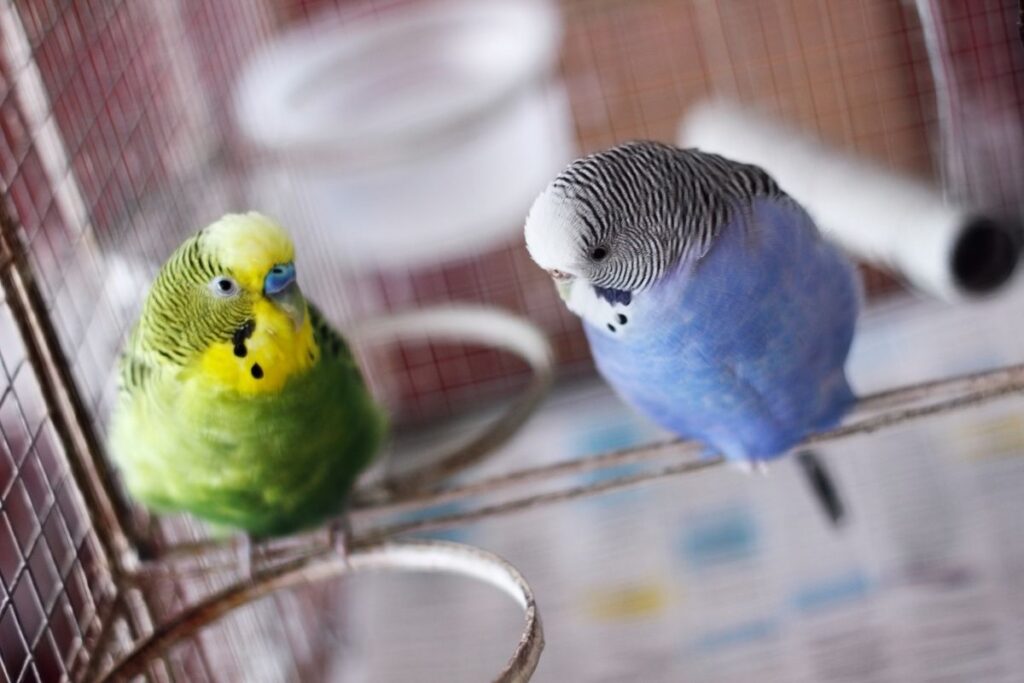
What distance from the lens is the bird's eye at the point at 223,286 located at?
0.62 metres

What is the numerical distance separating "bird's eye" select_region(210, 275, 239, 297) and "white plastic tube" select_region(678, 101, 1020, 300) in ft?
1.46

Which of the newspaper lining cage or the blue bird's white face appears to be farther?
the newspaper lining cage

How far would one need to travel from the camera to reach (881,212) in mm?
1062

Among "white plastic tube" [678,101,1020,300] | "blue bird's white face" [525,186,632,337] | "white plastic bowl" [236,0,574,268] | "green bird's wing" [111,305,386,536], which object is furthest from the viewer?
"white plastic bowl" [236,0,574,268]

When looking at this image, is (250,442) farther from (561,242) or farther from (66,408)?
(561,242)

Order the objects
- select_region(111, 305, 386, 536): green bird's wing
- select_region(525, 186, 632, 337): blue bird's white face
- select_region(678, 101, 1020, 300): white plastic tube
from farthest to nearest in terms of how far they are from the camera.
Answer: select_region(678, 101, 1020, 300): white plastic tube → select_region(111, 305, 386, 536): green bird's wing → select_region(525, 186, 632, 337): blue bird's white face

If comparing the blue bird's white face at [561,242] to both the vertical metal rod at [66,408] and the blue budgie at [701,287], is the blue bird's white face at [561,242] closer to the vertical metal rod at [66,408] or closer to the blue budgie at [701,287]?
the blue budgie at [701,287]

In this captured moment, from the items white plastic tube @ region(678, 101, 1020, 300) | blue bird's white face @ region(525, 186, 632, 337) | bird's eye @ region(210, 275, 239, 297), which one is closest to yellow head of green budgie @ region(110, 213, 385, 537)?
bird's eye @ region(210, 275, 239, 297)

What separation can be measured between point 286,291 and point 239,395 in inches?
3.4

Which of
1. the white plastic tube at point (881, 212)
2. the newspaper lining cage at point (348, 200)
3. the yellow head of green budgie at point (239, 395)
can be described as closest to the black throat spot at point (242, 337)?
the yellow head of green budgie at point (239, 395)

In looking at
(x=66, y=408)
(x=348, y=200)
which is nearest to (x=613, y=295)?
(x=66, y=408)

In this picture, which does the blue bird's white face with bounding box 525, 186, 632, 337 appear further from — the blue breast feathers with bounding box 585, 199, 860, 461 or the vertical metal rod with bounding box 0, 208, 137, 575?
the vertical metal rod with bounding box 0, 208, 137, 575

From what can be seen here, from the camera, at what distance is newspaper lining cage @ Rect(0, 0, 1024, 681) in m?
0.72

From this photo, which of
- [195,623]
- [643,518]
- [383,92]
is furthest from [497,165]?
[195,623]
